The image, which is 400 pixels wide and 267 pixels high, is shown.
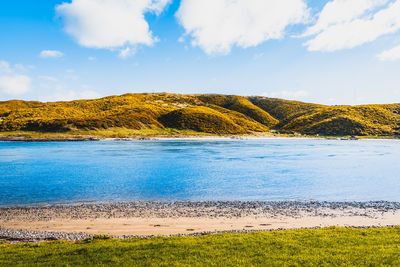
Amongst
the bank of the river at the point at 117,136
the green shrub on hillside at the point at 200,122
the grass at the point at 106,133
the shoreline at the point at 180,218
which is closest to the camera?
the shoreline at the point at 180,218

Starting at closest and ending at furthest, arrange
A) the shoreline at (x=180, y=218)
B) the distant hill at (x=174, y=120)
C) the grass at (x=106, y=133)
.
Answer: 1. the shoreline at (x=180, y=218)
2. the grass at (x=106, y=133)
3. the distant hill at (x=174, y=120)

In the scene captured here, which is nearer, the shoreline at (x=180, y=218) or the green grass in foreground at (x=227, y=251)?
the green grass in foreground at (x=227, y=251)

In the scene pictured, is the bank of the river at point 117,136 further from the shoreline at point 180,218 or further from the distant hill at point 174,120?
the shoreline at point 180,218

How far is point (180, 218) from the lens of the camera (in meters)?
14.4

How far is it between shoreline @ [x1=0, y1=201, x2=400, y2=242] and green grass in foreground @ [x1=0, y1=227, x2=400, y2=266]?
8.01 feet

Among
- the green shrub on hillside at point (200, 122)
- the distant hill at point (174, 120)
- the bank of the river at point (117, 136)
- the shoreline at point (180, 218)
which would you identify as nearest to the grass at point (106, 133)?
the bank of the river at point (117, 136)

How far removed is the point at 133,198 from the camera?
1998 centimetres

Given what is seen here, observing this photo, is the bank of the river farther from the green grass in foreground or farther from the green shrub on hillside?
the green grass in foreground

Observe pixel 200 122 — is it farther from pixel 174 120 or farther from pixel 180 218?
pixel 180 218

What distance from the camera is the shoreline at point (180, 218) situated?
1218 centimetres

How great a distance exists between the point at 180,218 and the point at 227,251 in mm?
6470

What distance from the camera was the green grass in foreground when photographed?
7543 mm

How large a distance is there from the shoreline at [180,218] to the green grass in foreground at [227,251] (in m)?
2.44

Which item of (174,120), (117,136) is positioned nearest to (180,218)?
(117,136)
